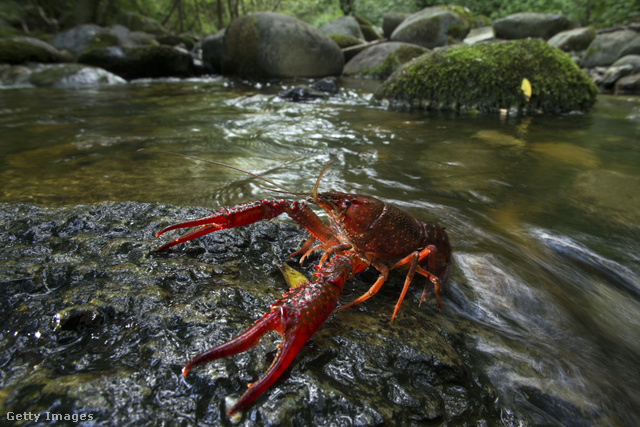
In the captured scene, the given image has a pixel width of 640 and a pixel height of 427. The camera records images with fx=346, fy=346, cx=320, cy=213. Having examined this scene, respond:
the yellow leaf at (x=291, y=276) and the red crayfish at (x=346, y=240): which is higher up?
the red crayfish at (x=346, y=240)

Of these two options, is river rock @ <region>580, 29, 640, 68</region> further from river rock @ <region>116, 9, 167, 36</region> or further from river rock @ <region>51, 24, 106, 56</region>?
river rock @ <region>116, 9, 167, 36</region>

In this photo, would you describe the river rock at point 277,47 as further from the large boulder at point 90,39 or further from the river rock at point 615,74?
the river rock at point 615,74

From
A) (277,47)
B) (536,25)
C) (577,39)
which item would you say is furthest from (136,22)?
(577,39)

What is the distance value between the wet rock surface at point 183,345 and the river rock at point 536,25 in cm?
2475

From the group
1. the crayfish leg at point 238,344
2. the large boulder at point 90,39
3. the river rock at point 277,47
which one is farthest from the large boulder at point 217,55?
the crayfish leg at point 238,344

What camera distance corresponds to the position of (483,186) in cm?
456

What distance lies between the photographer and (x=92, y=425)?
3.98ft

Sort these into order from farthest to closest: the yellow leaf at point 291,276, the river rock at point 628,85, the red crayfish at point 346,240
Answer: the river rock at point 628,85 → the yellow leaf at point 291,276 → the red crayfish at point 346,240

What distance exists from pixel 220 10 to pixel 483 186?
28670 mm

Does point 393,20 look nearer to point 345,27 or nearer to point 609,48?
point 345,27

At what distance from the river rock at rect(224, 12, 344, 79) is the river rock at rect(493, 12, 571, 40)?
41.0 feet

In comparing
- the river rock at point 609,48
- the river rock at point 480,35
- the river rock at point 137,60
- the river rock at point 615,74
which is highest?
the river rock at point 480,35

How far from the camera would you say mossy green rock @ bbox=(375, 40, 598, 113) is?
8.63 m

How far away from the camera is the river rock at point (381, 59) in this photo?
1634cm
